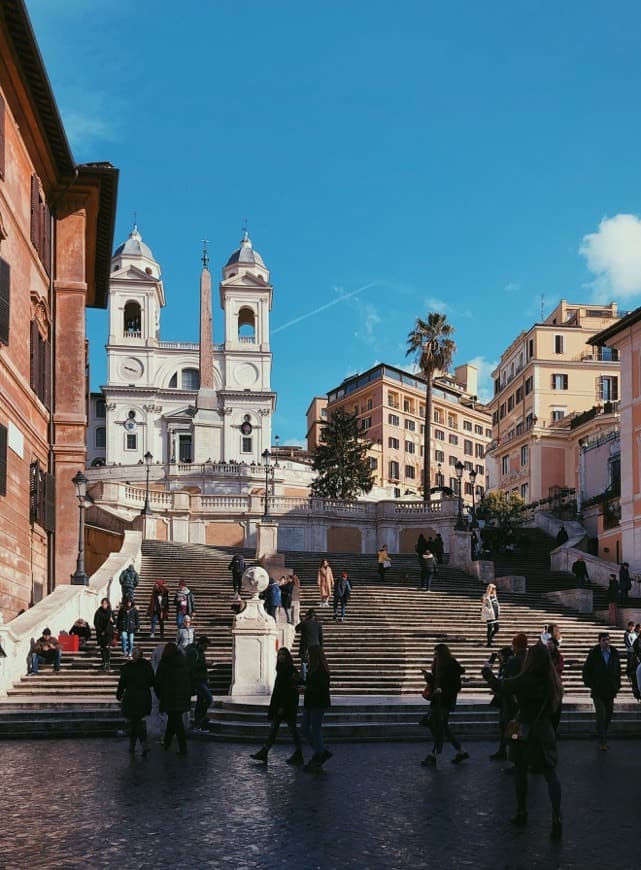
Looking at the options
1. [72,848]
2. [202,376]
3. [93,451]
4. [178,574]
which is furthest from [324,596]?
[93,451]

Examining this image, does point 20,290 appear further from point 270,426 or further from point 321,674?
point 270,426

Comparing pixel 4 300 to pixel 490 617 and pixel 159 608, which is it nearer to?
pixel 159 608

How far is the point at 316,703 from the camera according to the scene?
13.3m

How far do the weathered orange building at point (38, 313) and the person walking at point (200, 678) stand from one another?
6.90 m

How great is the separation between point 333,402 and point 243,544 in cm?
7635

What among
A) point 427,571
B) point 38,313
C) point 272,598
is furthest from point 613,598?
point 38,313

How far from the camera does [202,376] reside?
9088 centimetres

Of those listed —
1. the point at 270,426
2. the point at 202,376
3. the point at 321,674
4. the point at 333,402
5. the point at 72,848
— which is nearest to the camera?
the point at 72,848

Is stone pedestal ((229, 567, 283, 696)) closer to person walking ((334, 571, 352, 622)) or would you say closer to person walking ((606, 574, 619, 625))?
person walking ((334, 571, 352, 622))

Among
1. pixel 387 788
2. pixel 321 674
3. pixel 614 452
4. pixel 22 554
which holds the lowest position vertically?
pixel 387 788

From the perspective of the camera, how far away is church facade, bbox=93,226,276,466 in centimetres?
9862

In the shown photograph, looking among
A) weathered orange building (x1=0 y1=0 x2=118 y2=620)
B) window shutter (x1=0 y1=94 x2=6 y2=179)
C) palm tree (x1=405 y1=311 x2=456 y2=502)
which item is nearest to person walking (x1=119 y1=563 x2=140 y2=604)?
weathered orange building (x1=0 y1=0 x2=118 y2=620)

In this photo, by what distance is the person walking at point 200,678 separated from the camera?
54.5 feet

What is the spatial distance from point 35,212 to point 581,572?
1936 centimetres
